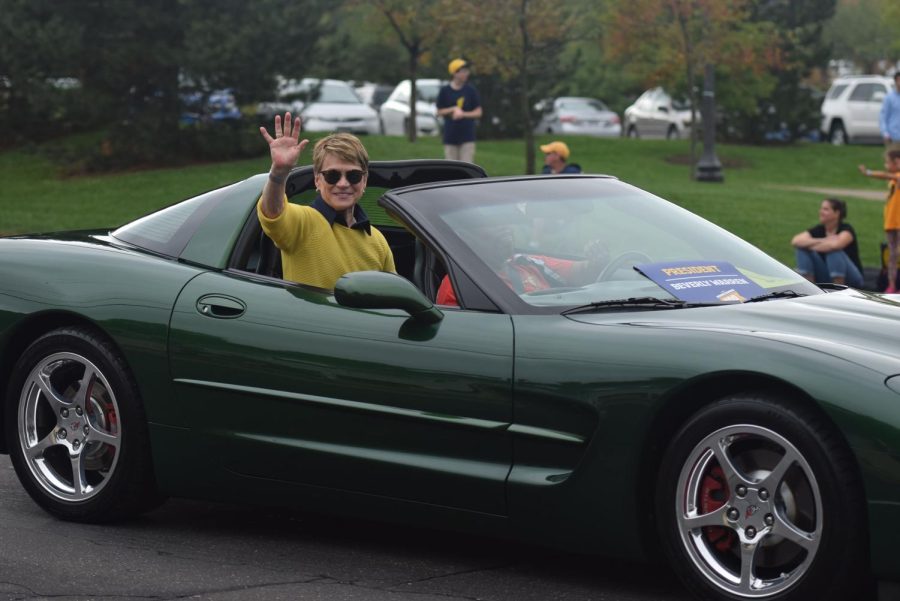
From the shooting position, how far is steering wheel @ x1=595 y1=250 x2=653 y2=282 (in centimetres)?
525

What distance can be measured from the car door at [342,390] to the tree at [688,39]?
21238mm

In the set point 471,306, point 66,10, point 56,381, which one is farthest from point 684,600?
point 66,10

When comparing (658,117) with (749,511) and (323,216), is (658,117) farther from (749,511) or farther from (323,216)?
(749,511)

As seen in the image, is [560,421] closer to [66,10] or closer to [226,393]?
[226,393]

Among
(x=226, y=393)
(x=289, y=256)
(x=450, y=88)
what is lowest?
(x=450, y=88)

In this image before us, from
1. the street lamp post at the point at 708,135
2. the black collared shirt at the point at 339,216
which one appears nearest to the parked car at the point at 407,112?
the street lamp post at the point at 708,135

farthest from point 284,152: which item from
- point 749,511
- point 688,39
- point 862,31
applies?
point 862,31

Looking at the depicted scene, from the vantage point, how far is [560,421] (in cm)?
468

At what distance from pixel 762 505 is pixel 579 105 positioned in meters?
38.3

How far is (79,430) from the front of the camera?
580 cm

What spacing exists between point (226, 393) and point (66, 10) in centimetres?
1815

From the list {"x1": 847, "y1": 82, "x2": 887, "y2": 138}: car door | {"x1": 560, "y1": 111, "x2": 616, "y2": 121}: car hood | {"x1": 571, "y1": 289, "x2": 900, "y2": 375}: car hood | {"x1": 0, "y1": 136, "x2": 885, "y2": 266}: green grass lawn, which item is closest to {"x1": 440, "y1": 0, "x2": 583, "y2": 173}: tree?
{"x1": 0, "y1": 136, "x2": 885, "y2": 266}: green grass lawn

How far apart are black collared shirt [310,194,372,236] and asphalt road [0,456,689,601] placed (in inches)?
41.9

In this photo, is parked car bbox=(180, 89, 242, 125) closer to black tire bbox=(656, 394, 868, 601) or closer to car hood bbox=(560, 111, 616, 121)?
black tire bbox=(656, 394, 868, 601)
